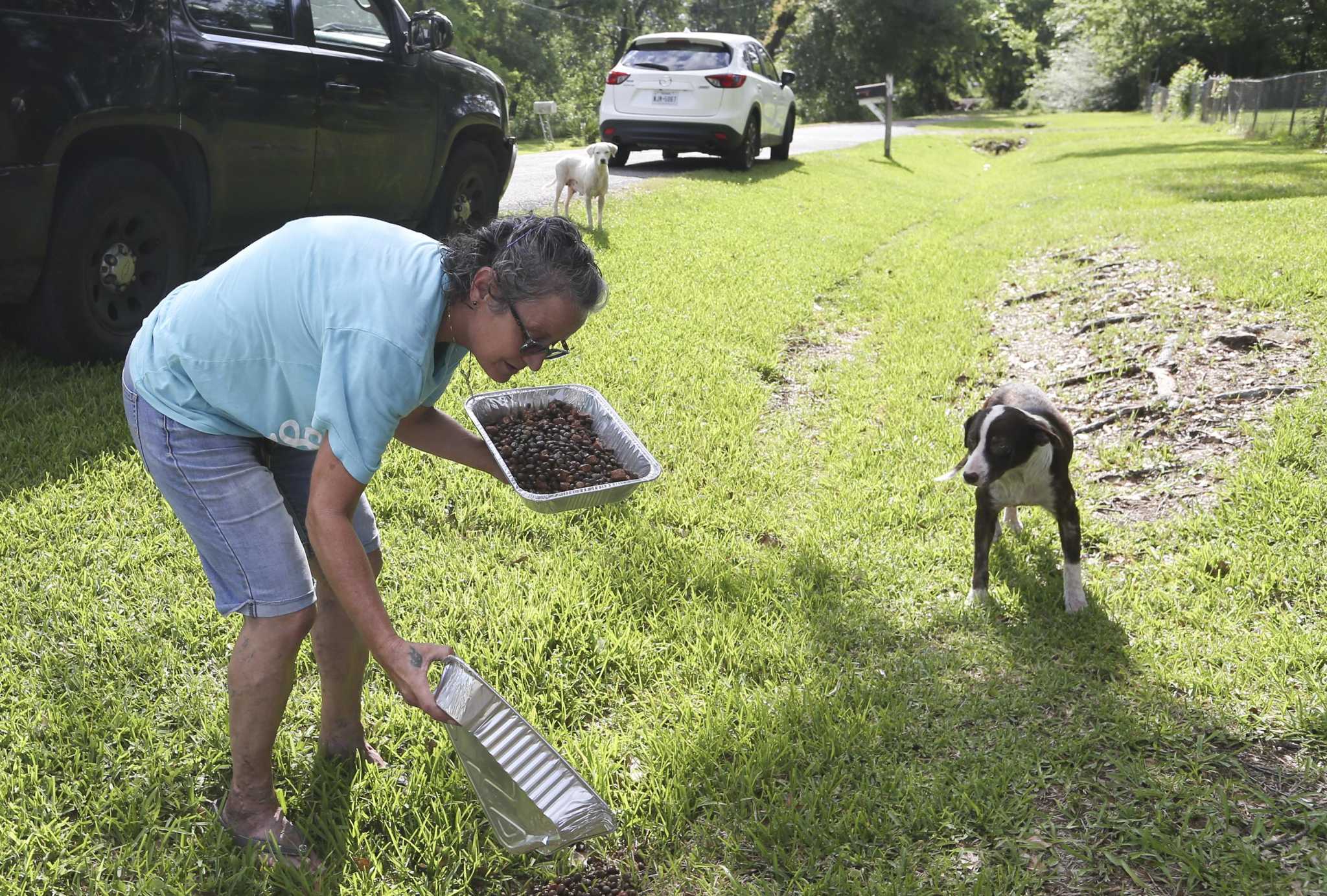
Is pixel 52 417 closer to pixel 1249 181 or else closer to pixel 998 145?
pixel 1249 181

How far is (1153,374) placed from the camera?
6.18m

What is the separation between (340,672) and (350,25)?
18.1 feet

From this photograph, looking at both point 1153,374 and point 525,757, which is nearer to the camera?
point 525,757

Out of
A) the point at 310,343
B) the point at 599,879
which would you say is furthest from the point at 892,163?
the point at 310,343

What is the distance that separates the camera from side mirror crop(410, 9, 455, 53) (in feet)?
22.7

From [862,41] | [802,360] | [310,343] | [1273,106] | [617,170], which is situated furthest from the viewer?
[862,41]

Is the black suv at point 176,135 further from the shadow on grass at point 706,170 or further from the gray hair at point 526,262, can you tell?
the shadow on grass at point 706,170

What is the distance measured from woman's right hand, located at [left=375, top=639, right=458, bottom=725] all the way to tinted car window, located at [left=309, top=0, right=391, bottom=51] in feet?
18.6

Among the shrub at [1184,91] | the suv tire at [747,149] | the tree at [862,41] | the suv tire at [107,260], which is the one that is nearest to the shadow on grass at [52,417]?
the suv tire at [107,260]

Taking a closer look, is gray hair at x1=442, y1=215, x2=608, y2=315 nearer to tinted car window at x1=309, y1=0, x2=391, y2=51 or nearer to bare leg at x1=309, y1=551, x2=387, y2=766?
bare leg at x1=309, y1=551, x2=387, y2=766

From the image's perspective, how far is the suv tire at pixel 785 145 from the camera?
60.7 ft

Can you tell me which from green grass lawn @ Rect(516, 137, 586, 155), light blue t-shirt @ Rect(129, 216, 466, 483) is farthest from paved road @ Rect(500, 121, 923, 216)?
light blue t-shirt @ Rect(129, 216, 466, 483)

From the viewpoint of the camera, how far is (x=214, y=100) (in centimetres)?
571

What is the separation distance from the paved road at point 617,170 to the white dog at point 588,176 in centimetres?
26
